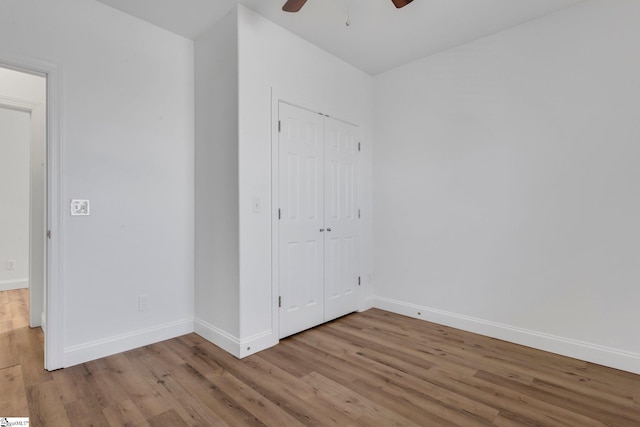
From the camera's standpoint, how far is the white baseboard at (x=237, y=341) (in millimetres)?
2502

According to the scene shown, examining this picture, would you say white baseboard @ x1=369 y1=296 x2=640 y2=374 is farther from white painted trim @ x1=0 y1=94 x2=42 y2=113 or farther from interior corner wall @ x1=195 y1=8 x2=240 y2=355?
white painted trim @ x1=0 y1=94 x2=42 y2=113

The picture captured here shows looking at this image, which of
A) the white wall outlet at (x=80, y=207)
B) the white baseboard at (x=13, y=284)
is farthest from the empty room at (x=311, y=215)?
the white baseboard at (x=13, y=284)

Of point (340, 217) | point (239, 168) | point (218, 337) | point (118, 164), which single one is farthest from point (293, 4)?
point (218, 337)

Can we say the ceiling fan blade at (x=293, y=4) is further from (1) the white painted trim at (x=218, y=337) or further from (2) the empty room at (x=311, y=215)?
(1) the white painted trim at (x=218, y=337)

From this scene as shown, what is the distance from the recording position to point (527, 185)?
107 inches

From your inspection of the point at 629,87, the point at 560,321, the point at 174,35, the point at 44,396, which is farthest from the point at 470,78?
the point at 44,396

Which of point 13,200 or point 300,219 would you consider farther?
point 13,200

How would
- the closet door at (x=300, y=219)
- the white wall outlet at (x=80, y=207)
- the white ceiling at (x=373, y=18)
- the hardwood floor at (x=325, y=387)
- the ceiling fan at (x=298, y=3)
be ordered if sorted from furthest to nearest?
the closet door at (x=300, y=219) < the white ceiling at (x=373, y=18) < the white wall outlet at (x=80, y=207) < the ceiling fan at (x=298, y=3) < the hardwood floor at (x=325, y=387)

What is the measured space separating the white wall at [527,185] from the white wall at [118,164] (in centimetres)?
222

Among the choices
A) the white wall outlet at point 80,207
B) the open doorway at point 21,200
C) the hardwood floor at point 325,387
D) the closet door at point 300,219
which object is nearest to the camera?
the hardwood floor at point 325,387

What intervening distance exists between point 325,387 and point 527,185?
228 centimetres

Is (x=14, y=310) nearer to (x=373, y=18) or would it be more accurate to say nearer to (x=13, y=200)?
(x=13, y=200)

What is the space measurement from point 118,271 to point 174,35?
211cm

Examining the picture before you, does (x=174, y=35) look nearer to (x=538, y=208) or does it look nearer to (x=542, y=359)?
(x=538, y=208)
